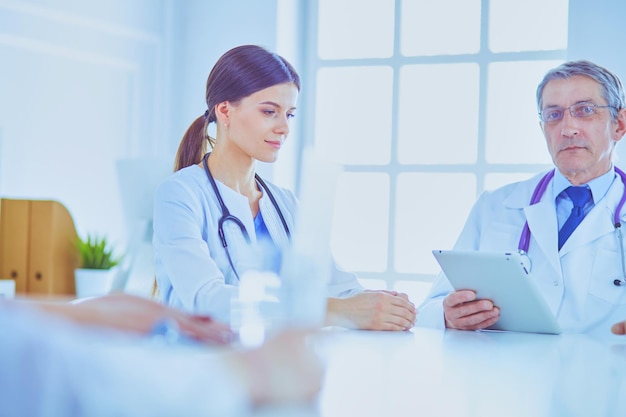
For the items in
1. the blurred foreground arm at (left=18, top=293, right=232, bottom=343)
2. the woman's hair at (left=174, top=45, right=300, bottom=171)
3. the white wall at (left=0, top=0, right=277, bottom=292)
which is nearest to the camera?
the blurred foreground arm at (left=18, top=293, right=232, bottom=343)

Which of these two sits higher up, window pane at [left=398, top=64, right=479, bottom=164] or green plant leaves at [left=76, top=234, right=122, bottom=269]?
window pane at [left=398, top=64, right=479, bottom=164]

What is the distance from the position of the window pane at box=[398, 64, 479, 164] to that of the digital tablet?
7.71 feet

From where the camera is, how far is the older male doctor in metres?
2.27

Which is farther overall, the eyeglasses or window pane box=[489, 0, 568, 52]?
window pane box=[489, 0, 568, 52]

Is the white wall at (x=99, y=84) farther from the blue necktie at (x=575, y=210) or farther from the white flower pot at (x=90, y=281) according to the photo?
the blue necktie at (x=575, y=210)

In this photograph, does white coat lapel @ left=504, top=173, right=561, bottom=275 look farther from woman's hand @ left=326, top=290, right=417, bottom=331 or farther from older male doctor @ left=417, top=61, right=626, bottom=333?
woman's hand @ left=326, top=290, right=417, bottom=331

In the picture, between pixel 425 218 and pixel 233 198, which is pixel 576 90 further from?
pixel 425 218

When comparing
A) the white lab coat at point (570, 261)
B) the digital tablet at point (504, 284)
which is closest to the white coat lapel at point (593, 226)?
the white lab coat at point (570, 261)

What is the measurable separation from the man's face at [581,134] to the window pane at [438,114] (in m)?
1.68

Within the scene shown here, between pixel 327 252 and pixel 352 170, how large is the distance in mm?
3997

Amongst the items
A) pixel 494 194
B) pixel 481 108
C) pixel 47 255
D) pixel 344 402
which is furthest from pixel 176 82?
pixel 344 402

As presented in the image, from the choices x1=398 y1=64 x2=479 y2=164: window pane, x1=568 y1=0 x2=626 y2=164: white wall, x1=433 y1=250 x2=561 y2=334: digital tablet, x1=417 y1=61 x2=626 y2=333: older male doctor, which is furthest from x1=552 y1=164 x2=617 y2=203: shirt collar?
x1=398 y1=64 x2=479 y2=164: window pane

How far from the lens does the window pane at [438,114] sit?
4207mm

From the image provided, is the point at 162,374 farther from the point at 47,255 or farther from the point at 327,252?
the point at 47,255
